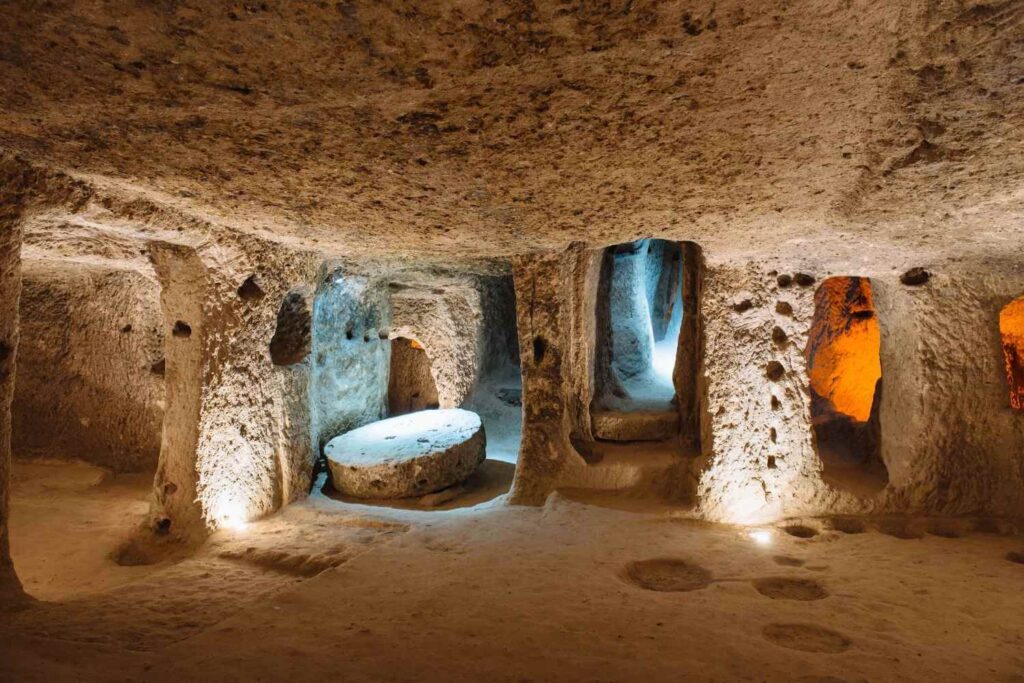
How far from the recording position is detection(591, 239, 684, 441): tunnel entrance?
14.9ft

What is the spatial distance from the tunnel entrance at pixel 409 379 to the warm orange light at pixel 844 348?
5.12 m

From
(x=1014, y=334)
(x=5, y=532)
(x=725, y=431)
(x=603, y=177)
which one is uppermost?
(x=603, y=177)

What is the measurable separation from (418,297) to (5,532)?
4.39 metres

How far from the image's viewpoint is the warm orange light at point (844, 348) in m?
7.40

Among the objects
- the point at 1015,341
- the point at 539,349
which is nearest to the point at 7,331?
the point at 539,349

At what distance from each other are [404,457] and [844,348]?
6.09m

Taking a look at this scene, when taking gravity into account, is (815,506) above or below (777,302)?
below

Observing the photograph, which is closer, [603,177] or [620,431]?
[603,177]

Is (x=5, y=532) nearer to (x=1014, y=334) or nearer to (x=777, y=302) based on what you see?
(x=777, y=302)

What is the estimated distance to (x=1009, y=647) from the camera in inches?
85.0

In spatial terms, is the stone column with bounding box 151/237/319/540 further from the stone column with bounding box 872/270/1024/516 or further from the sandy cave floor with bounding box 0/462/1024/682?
the stone column with bounding box 872/270/1024/516

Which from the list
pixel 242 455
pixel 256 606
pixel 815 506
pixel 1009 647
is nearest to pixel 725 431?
pixel 815 506

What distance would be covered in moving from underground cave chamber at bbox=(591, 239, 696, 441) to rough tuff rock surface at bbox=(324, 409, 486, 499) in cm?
126

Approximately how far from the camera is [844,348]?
751 centimetres
